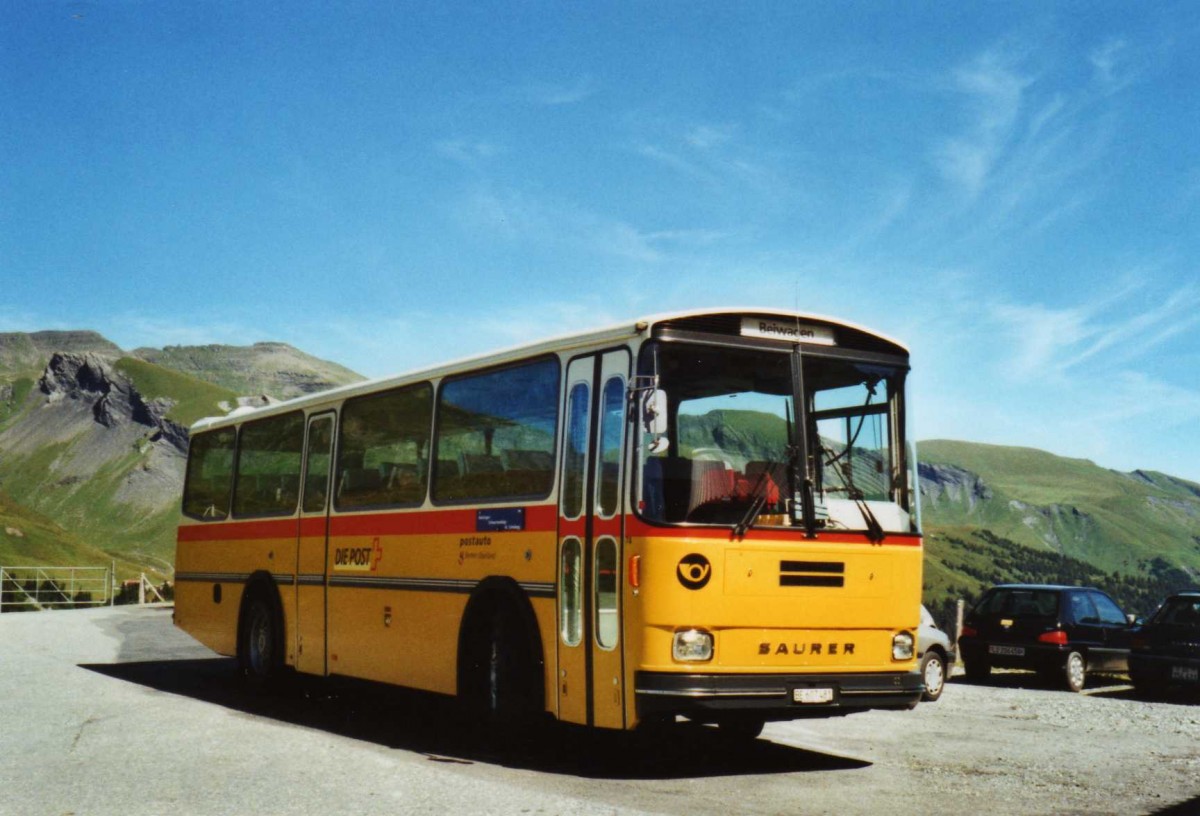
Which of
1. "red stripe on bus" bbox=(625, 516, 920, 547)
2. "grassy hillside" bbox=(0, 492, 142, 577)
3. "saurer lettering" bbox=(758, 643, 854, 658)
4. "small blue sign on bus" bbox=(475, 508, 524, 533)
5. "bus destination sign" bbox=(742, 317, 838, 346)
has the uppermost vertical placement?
"grassy hillside" bbox=(0, 492, 142, 577)

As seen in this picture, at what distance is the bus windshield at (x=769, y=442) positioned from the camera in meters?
8.86

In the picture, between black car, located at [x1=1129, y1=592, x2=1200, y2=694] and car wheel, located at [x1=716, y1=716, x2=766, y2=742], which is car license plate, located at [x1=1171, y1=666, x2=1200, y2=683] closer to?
black car, located at [x1=1129, y1=592, x2=1200, y2=694]

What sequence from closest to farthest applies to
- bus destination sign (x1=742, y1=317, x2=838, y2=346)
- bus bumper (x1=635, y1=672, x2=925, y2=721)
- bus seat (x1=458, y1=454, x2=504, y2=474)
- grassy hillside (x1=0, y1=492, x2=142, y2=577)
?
bus bumper (x1=635, y1=672, x2=925, y2=721) < bus destination sign (x1=742, y1=317, x2=838, y2=346) < bus seat (x1=458, y1=454, x2=504, y2=474) < grassy hillside (x1=0, y1=492, x2=142, y2=577)

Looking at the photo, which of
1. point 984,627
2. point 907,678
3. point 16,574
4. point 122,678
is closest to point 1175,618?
point 984,627

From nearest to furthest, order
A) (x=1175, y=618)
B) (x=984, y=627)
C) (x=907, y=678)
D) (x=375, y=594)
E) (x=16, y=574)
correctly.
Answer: (x=907, y=678), (x=375, y=594), (x=1175, y=618), (x=984, y=627), (x=16, y=574)

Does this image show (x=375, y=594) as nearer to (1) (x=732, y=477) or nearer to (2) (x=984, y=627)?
(1) (x=732, y=477)

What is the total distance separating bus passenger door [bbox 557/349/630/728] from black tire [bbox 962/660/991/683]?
13.2 metres

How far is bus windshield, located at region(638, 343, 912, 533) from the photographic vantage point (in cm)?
886

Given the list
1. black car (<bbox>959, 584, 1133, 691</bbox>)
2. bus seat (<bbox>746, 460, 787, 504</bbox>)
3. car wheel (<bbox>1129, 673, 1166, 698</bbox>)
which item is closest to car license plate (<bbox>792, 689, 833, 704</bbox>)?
bus seat (<bbox>746, 460, 787, 504</bbox>)

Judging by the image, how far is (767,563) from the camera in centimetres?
894

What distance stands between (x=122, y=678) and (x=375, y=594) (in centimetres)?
575

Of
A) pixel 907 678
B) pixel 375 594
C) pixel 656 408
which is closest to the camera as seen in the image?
pixel 656 408

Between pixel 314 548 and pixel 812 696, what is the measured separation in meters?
6.59

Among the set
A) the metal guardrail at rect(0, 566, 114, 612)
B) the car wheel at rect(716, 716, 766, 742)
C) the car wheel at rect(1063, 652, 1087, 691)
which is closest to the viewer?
the car wheel at rect(716, 716, 766, 742)
